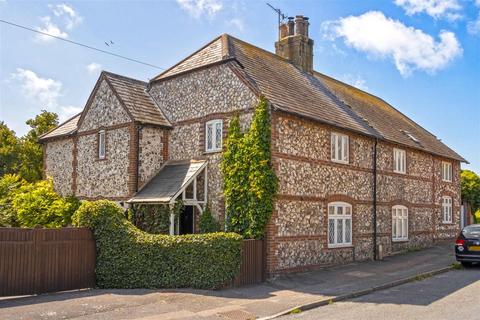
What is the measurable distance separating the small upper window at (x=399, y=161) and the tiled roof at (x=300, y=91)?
52cm

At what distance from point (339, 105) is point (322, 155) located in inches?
186

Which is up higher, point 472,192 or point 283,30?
point 283,30

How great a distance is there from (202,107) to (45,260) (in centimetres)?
803

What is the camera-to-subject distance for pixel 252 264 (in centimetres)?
1473

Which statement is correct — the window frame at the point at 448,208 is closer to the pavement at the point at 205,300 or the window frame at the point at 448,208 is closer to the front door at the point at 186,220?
the pavement at the point at 205,300

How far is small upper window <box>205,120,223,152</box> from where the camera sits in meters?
17.4

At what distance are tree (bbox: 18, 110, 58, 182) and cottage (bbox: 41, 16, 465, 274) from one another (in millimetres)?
9918

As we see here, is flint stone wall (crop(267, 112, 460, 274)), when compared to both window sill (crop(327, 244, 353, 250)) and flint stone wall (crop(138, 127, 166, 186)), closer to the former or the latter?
window sill (crop(327, 244, 353, 250))

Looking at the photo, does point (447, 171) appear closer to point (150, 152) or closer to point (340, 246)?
point (340, 246)

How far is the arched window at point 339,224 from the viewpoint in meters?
18.4

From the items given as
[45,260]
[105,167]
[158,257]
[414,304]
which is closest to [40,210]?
[105,167]

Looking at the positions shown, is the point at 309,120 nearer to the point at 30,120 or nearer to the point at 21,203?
the point at 21,203

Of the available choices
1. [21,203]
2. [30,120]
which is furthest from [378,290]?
[30,120]

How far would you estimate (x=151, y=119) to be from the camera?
1888 centimetres
